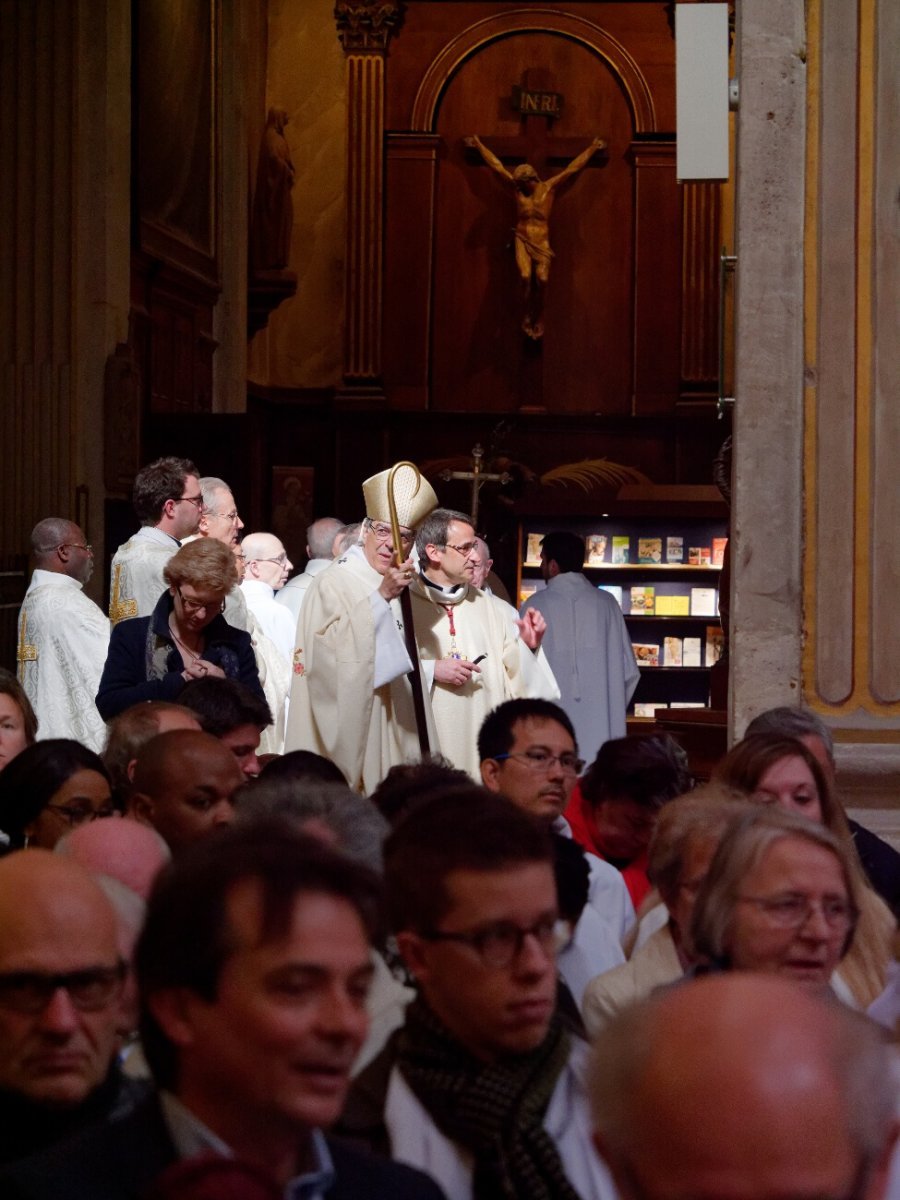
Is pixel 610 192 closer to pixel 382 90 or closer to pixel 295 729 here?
pixel 382 90

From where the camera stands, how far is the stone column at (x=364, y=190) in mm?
16547

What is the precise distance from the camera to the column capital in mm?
16562

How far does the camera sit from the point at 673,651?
13508mm

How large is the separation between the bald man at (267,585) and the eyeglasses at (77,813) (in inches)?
175

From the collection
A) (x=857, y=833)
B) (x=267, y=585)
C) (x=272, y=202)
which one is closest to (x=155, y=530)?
(x=267, y=585)

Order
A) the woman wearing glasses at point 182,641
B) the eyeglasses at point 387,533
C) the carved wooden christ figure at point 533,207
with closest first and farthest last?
the woman wearing glasses at point 182,641
the eyeglasses at point 387,533
the carved wooden christ figure at point 533,207

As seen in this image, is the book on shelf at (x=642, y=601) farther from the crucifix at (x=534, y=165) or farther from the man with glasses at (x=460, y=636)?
the man with glasses at (x=460, y=636)

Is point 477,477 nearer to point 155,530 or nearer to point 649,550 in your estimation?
point 649,550

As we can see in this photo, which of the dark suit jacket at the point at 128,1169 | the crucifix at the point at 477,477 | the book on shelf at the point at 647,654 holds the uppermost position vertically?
the crucifix at the point at 477,477

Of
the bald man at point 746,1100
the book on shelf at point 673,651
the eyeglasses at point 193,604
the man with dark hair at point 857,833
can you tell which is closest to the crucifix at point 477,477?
the book on shelf at point 673,651

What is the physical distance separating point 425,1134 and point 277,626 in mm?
6512

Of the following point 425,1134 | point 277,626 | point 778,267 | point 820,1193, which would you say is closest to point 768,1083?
point 820,1193

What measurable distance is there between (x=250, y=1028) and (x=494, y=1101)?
1.84 ft

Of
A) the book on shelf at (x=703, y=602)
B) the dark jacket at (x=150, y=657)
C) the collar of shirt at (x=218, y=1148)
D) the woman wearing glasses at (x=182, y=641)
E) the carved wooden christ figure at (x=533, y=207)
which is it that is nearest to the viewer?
the collar of shirt at (x=218, y=1148)
